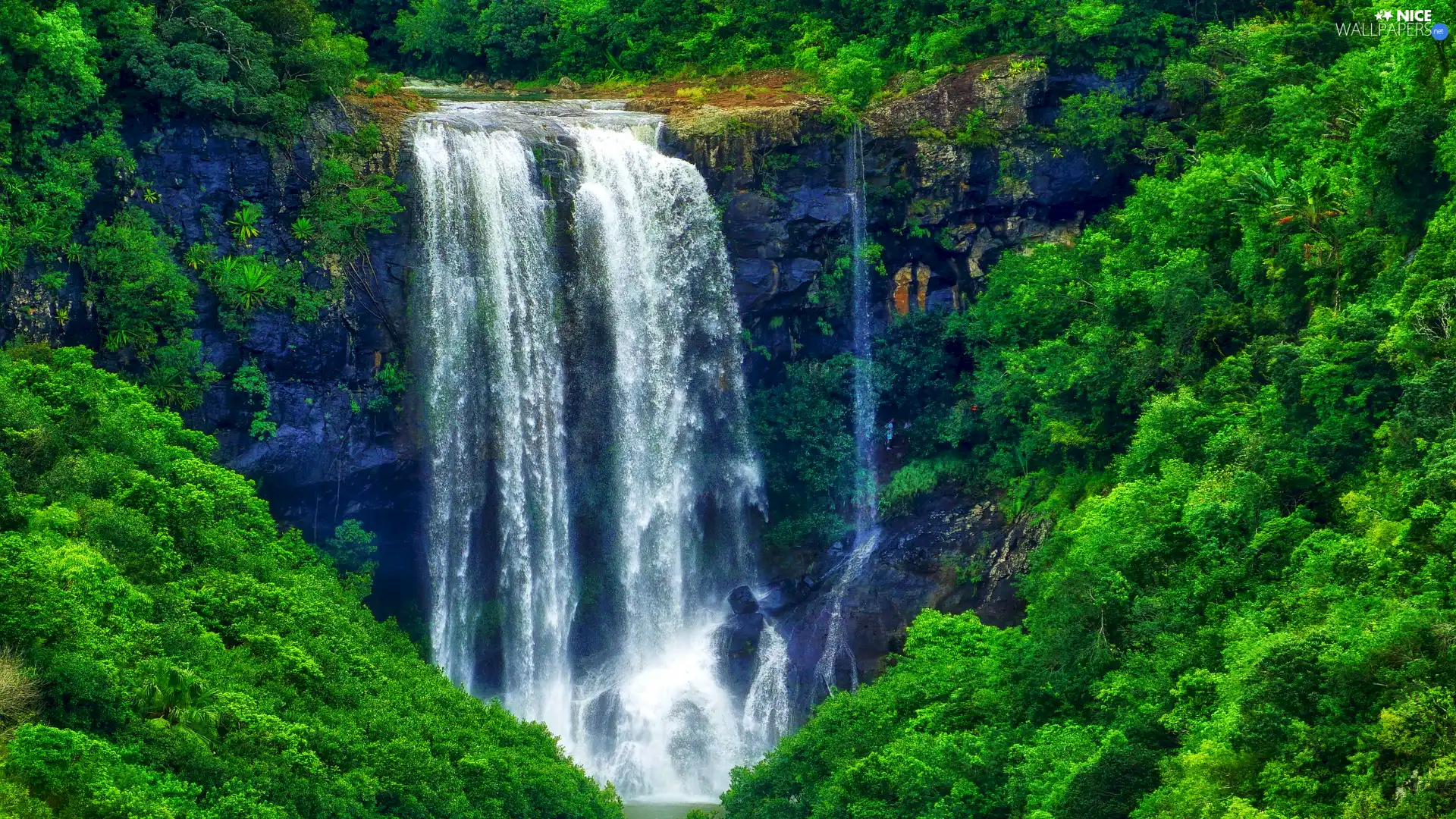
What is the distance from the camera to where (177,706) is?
25.3 metres

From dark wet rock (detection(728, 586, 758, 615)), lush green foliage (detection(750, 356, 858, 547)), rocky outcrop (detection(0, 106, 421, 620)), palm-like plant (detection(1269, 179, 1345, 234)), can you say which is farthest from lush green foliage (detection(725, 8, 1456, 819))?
rocky outcrop (detection(0, 106, 421, 620))

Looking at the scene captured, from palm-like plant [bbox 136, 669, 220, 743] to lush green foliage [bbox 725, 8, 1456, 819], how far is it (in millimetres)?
10026

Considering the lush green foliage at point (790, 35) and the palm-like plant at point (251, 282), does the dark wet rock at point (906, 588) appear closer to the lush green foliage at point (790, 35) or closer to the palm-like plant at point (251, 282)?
the lush green foliage at point (790, 35)

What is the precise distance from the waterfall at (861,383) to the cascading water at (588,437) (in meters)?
2.81

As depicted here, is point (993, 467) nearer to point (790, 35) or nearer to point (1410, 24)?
point (790, 35)

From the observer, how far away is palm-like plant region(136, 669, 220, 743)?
24891 mm

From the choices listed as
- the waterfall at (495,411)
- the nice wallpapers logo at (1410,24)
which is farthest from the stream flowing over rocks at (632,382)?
the nice wallpapers logo at (1410,24)

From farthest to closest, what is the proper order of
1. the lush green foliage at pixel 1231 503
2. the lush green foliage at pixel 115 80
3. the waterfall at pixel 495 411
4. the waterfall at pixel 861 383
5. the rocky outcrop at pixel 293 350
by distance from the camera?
the waterfall at pixel 861 383 < the waterfall at pixel 495 411 < the rocky outcrop at pixel 293 350 < the lush green foliage at pixel 115 80 < the lush green foliage at pixel 1231 503

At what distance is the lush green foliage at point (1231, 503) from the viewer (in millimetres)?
22250

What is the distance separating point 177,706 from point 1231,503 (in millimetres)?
16348

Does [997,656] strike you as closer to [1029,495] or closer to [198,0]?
[1029,495]

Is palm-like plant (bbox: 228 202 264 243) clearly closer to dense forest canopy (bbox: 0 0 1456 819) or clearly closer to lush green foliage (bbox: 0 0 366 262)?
dense forest canopy (bbox: 0 0 1456 819)

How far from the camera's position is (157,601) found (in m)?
27.5

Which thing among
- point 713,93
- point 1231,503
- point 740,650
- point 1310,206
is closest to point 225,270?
point 713,93
